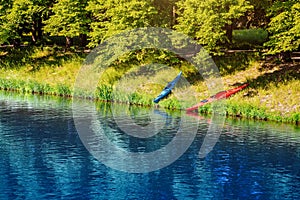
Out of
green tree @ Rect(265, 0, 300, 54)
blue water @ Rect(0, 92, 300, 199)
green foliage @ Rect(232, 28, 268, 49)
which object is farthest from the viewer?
green foliage @ Rect(232, 28, 268, 49)

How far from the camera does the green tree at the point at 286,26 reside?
5191 cm

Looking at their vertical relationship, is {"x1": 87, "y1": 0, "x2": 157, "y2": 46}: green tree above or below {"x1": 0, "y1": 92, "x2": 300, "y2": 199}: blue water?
above

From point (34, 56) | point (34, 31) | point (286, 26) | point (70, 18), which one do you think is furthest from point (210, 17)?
point (34, 31)

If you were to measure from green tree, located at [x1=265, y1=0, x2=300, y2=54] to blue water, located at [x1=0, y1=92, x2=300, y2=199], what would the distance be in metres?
9.96

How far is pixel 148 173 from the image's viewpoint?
30.4 metres

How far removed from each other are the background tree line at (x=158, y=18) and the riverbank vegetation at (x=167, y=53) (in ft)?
0.34

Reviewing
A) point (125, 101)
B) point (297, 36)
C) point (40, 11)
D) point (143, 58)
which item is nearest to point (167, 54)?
point (143, 58)

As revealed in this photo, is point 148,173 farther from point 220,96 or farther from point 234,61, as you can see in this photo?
point 234,61

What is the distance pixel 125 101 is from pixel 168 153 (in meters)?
21.5

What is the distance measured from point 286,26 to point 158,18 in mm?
17001

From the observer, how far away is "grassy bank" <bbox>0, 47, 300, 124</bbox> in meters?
50.1

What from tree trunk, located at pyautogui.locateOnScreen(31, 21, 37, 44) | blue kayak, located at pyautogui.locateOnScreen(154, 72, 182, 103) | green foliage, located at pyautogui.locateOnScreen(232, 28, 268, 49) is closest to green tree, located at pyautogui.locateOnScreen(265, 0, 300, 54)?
blue kayak, located at pyautogui.locateOnScreen(154, 72, 182, 103)

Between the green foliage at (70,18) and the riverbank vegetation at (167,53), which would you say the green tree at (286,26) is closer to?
the riverbank vegetation at (167,53)

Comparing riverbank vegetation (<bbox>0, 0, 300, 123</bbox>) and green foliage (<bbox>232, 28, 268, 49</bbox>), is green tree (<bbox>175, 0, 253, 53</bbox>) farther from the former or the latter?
green foliage (<bbox>232, 28, 268, 49</bbox>)
